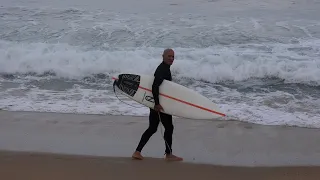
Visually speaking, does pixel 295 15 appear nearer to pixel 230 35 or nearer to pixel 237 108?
pixel 230 35

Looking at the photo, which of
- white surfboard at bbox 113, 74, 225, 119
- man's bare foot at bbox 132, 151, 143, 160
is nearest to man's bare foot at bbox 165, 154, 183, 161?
man's bare foot at bbox 132, 151, 143, 160

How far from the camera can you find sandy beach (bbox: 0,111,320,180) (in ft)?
14.2

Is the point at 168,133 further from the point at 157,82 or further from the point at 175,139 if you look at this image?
the point at 175,139

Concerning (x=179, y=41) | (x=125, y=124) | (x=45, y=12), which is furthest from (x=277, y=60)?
(x=45, y=12)

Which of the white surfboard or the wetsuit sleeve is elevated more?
the wetsuit sleeve

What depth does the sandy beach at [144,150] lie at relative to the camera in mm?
4336

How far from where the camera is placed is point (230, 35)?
12.6 meters

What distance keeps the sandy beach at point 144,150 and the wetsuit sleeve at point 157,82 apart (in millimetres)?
729

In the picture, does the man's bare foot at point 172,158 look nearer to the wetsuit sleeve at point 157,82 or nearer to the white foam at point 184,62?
the wetsuit sleeve at point 157,82

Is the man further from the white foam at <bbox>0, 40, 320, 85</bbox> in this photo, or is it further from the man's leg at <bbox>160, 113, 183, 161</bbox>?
the white foam at <bbox>0, 40, 320, 85</bbox>

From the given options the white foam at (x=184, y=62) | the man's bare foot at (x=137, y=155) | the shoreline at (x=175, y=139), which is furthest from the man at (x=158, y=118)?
the white foam at (x=184, y=62)

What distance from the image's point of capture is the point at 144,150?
5.07 meters

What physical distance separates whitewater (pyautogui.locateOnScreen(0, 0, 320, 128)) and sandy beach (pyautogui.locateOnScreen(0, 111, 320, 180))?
1.82 ft

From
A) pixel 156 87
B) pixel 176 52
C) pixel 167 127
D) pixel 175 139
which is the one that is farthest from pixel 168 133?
pixel 176 52
